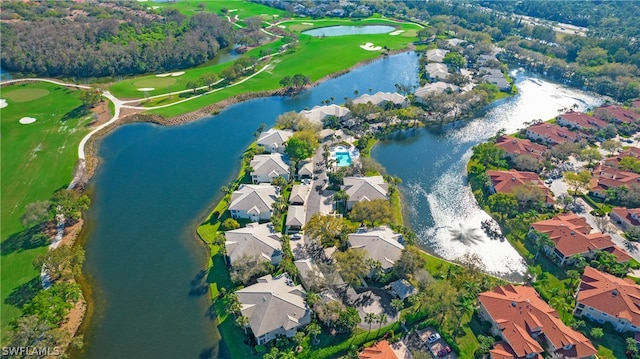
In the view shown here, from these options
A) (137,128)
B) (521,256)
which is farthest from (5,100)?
(521,256)

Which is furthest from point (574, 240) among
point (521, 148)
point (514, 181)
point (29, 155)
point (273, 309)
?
point (29, 155)

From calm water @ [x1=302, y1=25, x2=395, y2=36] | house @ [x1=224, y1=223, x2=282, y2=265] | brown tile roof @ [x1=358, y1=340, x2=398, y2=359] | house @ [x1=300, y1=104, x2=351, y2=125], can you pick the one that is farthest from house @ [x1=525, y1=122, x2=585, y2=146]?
calm water @ [x1=302, y1=25, x2=395, y2=36]

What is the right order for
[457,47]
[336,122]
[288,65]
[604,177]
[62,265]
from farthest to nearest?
1. [457,47]
2. [288,65]
3. [336,122]
4. [604,177]
5. [62,265]

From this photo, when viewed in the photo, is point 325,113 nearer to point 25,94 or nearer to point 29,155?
point 29,155

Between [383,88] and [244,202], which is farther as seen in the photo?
[383,88]

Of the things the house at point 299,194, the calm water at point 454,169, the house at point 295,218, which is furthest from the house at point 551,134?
the house at point 295,218

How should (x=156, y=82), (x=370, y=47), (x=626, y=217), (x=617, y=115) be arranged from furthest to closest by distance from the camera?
1. (x=370, y=47)
2. (x=156, y=82)
3. (x=617, y=115)
4. (x=626, y=217)

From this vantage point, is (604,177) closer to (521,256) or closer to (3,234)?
(521,256)
